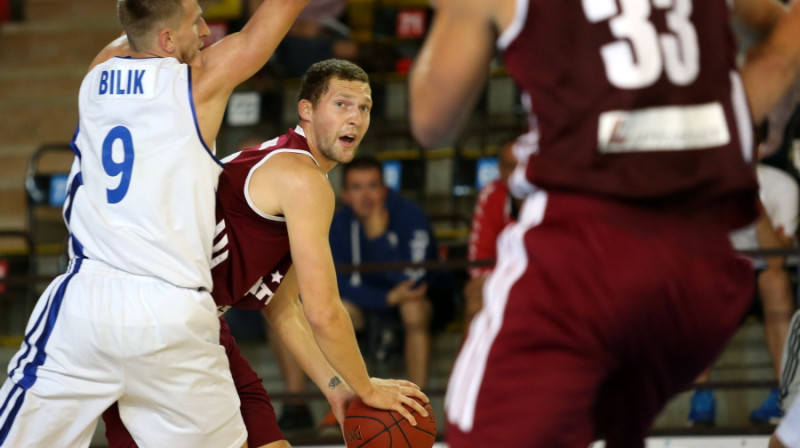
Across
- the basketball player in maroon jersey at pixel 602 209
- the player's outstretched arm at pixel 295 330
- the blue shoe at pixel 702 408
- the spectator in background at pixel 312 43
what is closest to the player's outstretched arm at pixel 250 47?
the player's outstretched arm at pixel 295 330

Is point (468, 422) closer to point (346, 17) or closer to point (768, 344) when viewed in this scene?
point (768, 344)

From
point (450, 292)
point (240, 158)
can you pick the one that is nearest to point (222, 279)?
point (240, 158)

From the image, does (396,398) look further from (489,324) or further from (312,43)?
(312,43)

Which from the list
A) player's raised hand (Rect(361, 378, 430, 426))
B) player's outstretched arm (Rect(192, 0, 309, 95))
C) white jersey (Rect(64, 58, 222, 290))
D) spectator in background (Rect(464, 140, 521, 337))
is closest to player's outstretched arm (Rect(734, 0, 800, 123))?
player's outstretched arm (Rect(192, 0, 309, 95))

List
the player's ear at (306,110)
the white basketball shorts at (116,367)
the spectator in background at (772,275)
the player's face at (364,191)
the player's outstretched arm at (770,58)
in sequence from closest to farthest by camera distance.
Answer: the player's outstretched arm at (770,58)
the white basketball shorts at (116,367)
the player's ear at (306,110)
the spectator in background at (772,275)
the player's face at (364,191)

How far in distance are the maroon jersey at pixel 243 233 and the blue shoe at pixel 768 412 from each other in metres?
3.01

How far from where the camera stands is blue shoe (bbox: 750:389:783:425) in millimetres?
5141

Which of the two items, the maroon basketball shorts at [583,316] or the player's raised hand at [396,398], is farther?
the player's raised hand at [396,398]

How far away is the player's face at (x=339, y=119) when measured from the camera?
3344 millimetres

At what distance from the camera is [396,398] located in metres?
3.13

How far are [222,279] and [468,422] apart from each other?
5.02 feet

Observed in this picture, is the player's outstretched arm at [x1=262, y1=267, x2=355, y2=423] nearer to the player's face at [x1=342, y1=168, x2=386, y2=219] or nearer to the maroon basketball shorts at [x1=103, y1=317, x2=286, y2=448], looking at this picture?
the maroon basketball shorts at [x1=103, y1=317, x2=286, y2=448]

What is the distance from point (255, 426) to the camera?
3283 millimetres

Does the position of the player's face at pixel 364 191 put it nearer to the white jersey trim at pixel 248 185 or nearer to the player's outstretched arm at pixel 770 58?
the white jersey trim at pixel 248 185
